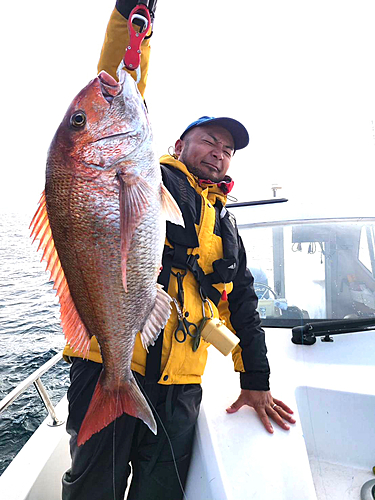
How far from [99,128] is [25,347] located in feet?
26.3

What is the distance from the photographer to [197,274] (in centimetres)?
179

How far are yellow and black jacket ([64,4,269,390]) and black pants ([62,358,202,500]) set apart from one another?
118 millimetres

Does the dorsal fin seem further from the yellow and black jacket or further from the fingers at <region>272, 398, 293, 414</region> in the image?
the fingers at <region>272, 398, 293, 414</region>

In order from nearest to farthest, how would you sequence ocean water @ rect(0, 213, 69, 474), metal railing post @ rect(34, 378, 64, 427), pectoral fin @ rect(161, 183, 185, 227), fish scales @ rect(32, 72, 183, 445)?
fish scales @ rect(32, 72, 183, 445)
pectoral fin @ rect(161, 183, 185, 227)
metal railing post @ rect(34, 378, 64, 427)
ocean water @ rect(0, 213, 69, 474)

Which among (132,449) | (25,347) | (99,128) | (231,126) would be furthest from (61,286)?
(25,347)

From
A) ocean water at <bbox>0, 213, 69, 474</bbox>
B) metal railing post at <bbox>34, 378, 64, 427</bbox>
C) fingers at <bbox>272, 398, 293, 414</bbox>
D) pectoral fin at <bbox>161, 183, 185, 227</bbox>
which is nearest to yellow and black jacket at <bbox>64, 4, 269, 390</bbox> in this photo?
fingers at <bbox>272, 398, 293, 414</bbox>

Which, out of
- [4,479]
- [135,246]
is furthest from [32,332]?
[135,246]

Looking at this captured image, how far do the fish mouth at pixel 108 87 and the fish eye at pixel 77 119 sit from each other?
12 centimetres

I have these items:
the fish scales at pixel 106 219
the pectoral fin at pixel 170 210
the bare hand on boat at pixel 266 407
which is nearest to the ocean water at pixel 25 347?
the fish scales at pixel 106 219

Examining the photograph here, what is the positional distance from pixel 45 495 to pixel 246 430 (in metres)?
1.36

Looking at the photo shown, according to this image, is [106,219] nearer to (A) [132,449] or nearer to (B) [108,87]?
(B) [108,87]

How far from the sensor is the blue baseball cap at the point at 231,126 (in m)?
2.15

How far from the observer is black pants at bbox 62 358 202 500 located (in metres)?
1.64

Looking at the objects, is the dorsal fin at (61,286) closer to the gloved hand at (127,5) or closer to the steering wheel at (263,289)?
the gloved hand at (127,5)
